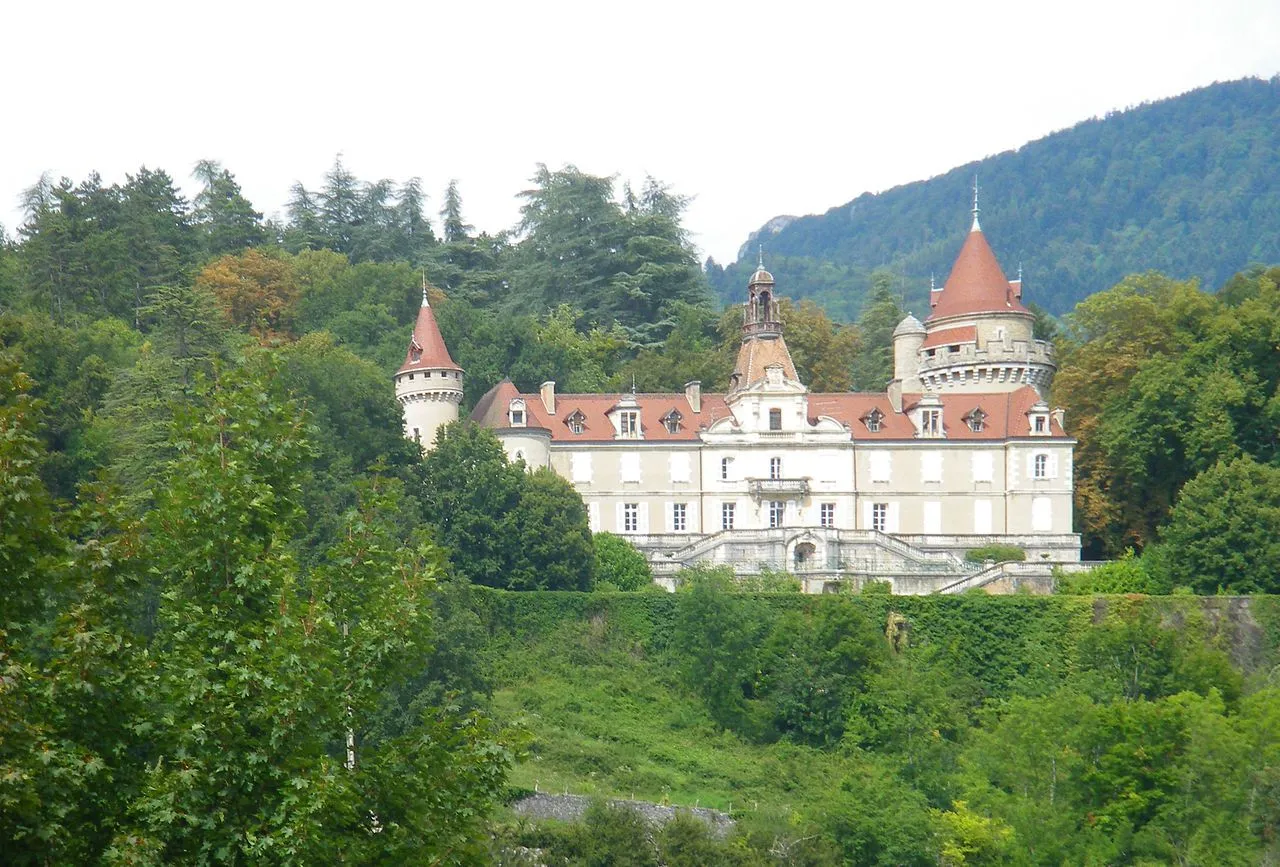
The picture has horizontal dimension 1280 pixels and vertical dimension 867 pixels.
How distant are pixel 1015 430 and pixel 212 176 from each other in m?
46.8

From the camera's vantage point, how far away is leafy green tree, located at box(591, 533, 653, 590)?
2092 inches

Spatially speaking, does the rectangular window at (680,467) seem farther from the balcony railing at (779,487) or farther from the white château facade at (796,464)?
the balcony railing at (779,487)

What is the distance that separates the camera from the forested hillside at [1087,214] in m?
152

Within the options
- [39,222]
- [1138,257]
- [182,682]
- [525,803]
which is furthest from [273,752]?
[1138,257]

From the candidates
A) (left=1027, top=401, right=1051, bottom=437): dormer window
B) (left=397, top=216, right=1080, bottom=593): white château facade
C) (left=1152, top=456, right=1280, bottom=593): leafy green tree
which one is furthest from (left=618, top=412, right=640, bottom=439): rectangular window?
(left=1152, top=456, right=1280, bottom=593): leafy green tree

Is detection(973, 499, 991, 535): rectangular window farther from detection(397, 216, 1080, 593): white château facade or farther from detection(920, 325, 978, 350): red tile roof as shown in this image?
detection(920, 325, 978, 350): red tile roof

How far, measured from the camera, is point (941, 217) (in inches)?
6836

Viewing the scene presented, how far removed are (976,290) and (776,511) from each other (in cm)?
1127

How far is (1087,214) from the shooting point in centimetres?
16350

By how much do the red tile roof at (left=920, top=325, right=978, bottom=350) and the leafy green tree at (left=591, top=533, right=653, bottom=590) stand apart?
1424cm

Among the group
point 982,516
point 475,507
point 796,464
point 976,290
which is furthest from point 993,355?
point 475,507

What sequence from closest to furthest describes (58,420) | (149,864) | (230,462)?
(149,864), (230,462), (58,420)

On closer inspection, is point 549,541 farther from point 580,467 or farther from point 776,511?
point 776,511

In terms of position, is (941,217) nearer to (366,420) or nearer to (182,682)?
(366,420)
